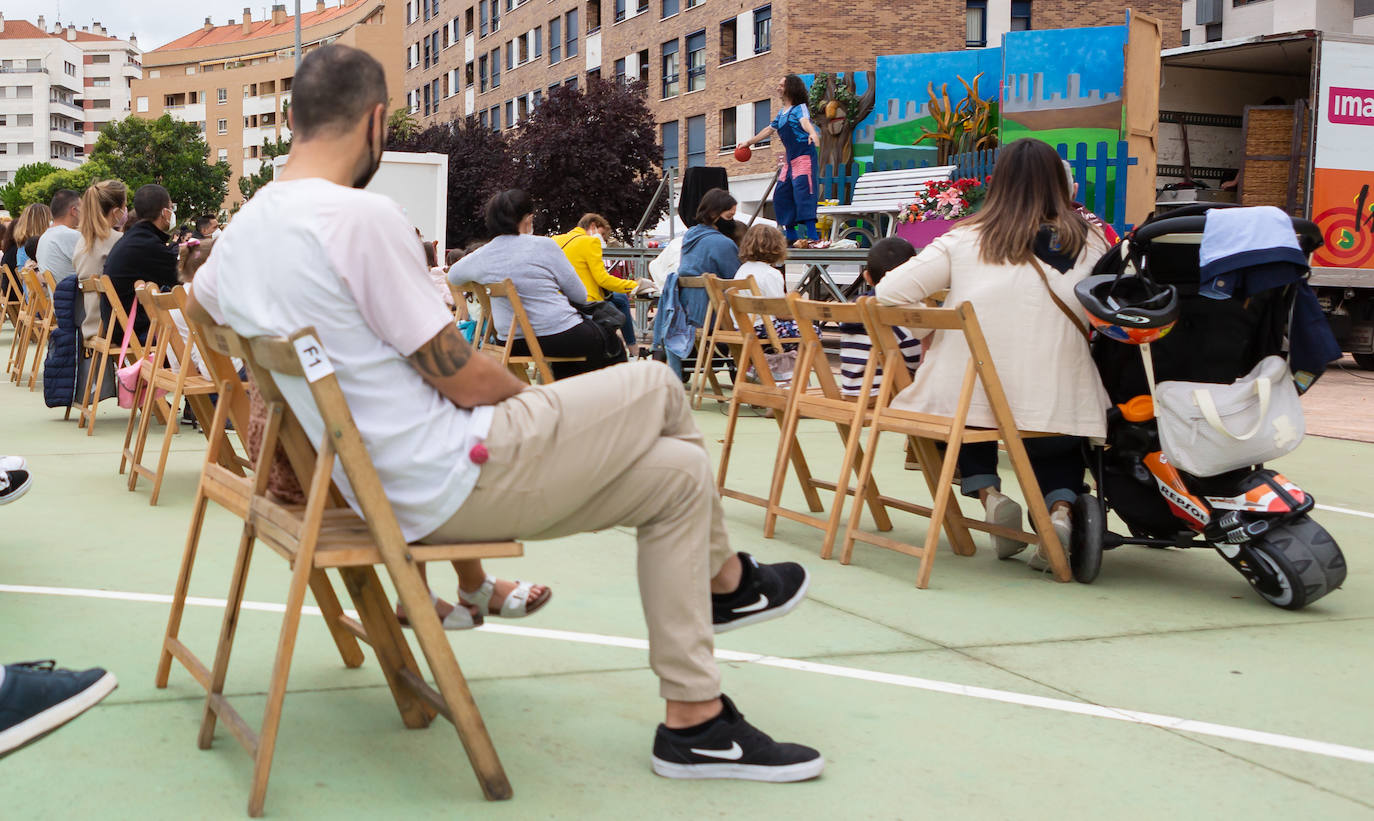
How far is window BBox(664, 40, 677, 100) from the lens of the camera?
46.3m

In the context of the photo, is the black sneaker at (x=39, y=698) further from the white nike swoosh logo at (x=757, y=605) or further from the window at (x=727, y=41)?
the window at (x=727, y=41)

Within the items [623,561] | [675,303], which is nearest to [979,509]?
[623,561]

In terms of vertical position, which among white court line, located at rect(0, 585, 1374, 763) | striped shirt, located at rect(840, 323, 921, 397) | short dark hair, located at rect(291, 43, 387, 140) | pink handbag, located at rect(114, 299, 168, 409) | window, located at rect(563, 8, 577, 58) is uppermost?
window, located at rect(563, 8, 577, 58)

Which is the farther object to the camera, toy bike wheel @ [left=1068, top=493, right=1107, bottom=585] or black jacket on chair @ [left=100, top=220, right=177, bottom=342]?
black jacket on chair @ [left=100, top=220, right=177, bottom=342]

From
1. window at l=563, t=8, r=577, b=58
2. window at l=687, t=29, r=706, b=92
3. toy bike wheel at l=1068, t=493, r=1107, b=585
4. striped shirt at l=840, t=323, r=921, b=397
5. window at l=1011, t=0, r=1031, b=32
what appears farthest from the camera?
window at l=563, t=8, r=577, b=58

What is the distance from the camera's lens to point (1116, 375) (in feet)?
16.7

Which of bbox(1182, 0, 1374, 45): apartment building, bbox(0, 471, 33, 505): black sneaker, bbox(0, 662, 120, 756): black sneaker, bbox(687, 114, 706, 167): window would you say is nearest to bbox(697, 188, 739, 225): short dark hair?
bbox(0, 471, 33, 505): black sneaker

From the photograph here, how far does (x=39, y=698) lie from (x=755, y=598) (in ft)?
4.85

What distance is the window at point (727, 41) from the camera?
43031mm

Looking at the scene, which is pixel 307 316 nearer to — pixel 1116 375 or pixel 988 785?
pixel 988 785

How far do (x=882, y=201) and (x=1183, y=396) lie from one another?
12.0 m

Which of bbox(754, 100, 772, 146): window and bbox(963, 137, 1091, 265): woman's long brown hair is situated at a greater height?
bbox(754, 100, 772, 146): window

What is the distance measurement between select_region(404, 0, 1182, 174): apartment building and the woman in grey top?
27.5 meters

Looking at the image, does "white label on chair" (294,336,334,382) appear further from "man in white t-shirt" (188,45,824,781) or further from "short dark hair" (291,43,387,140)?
"short dark hair" (291,43,387,140)
